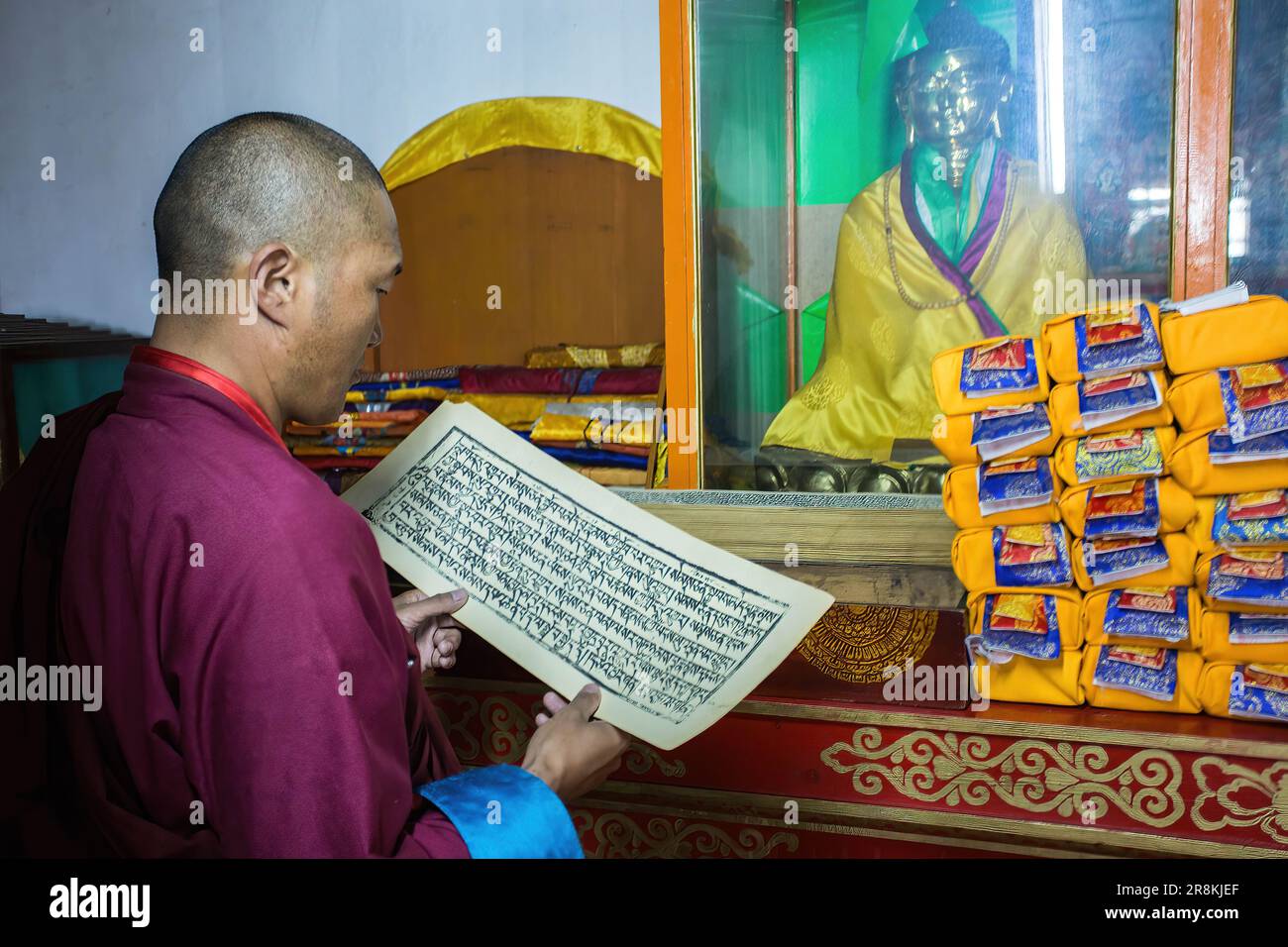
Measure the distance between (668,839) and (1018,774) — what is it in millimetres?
600

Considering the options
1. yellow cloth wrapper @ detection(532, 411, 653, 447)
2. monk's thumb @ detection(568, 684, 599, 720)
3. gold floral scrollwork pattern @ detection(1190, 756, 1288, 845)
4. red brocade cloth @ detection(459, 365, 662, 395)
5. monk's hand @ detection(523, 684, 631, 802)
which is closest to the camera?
monk's hand @ detection(523, 684, 631, 802)

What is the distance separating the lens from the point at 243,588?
32.0 inches

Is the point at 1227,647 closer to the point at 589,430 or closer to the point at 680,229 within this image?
the point at 680,229

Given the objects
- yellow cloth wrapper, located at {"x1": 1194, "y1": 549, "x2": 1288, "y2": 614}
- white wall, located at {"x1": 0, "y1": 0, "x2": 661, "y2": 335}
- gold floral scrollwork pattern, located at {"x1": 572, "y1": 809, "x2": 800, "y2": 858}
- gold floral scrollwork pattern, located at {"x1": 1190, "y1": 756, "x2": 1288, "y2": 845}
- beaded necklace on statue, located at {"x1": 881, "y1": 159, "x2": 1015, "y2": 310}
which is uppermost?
white wall, located at {"x1": 0, "y1": 0, "x2": 661, "y2": 335}

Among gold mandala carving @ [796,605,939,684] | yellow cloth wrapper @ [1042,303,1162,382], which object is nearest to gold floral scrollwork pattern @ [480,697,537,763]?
gold mandala carving @ [796,605,939,684]

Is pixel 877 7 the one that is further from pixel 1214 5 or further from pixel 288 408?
pixel 288 408

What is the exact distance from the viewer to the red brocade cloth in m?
3.00

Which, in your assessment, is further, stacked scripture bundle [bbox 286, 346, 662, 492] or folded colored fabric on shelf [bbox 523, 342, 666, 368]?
folded colored fabric on shelf [bbox 523, 342, 666, 368]

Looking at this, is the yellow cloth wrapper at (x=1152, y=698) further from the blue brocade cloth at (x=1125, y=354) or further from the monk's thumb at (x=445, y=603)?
the monk's thumb at (x=445, y=603)

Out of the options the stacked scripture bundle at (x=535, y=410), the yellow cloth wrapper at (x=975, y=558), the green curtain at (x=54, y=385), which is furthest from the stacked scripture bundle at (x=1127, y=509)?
the green curtain at (x=54, y=385)

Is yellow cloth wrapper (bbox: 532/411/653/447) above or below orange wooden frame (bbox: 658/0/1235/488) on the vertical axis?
below

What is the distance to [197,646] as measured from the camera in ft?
2.68

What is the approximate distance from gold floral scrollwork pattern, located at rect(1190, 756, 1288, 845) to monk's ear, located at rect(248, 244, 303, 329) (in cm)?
135

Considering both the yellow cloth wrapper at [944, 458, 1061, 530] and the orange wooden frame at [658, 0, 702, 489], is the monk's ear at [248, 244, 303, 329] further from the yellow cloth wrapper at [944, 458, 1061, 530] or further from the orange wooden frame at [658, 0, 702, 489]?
the orange wooden frame at [658, 0, 702, 489]
